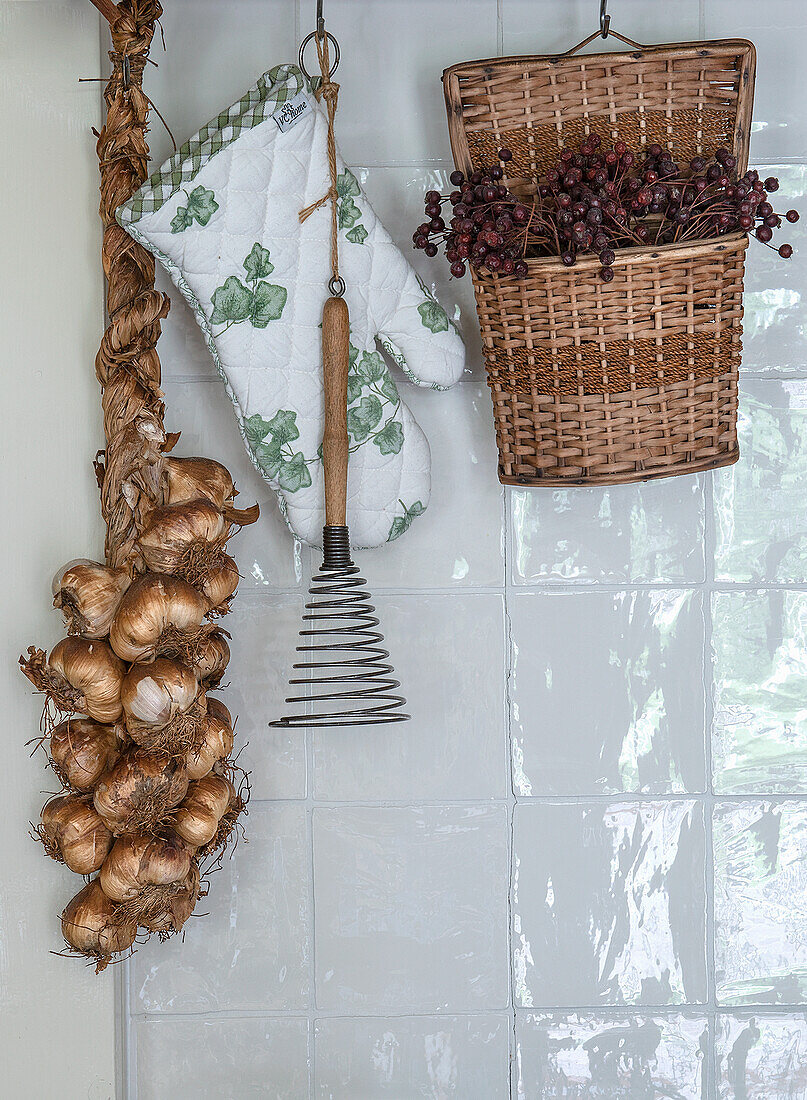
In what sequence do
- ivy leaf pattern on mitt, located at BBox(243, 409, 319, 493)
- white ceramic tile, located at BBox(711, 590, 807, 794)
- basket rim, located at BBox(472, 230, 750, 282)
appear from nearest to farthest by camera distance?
basket rim, located at BBox(472, 230, 750, 282) < ivy leaf pattern on mitt, located at BBox(243, 409, 319, 493) < white ceramic tile, located at BBox(711, 590, 807, 794)

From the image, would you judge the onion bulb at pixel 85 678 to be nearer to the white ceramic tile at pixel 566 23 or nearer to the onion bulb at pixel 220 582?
the onion bulb at pixel 220 582

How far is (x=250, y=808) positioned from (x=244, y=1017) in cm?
23

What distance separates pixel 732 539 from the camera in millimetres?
1081

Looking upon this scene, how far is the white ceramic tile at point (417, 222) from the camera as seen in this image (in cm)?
107

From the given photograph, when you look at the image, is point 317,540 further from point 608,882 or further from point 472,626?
point 608,882

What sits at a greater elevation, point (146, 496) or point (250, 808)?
point (146, 496)

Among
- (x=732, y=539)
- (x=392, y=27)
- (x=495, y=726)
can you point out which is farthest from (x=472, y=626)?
(x=392, y=27)

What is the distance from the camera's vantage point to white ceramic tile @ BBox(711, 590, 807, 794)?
1.07 meters

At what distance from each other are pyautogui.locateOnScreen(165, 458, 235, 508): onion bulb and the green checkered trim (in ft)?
0.78

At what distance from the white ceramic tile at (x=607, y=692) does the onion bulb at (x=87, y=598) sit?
0.44 m

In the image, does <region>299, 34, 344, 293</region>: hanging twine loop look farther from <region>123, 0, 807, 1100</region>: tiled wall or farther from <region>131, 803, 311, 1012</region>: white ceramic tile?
<region>131, 803, 311, 1012</region>: white ceramic tile

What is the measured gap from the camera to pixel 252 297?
3.13 ft

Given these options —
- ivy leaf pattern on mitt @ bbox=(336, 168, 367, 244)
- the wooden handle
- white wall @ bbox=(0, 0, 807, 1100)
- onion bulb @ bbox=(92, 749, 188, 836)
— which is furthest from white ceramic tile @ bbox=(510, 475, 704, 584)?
onion bulb @ bbox=(92, 749, 188, 836)

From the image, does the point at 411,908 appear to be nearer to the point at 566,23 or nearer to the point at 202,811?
the point at 202,811
